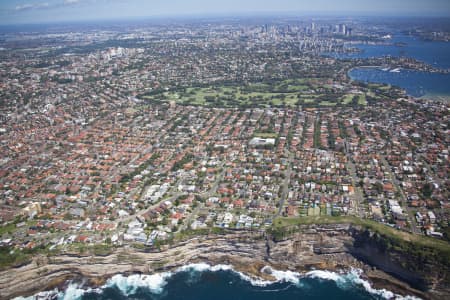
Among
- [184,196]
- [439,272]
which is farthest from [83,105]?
[439,272]

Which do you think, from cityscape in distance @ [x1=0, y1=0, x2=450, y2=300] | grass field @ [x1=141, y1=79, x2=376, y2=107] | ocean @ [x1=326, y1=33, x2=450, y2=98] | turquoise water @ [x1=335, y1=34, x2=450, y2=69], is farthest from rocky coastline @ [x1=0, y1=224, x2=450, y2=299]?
turquoise water @ [x1=335, y1=34, x2=450, y2=69]

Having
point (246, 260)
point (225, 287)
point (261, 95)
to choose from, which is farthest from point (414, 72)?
point (225, 287)

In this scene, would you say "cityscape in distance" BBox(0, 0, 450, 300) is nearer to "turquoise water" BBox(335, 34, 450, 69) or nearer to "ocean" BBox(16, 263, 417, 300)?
"ocean" BBox(16, 263, 417, 300)

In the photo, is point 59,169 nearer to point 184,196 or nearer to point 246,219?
point 184,196

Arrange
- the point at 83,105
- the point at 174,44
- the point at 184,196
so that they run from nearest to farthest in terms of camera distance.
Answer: the point at 184,196 → the point at 83,105 → the point at 174,44

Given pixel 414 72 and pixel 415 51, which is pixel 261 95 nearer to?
pixel 414 72

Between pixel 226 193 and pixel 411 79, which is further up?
pixel 411 79
